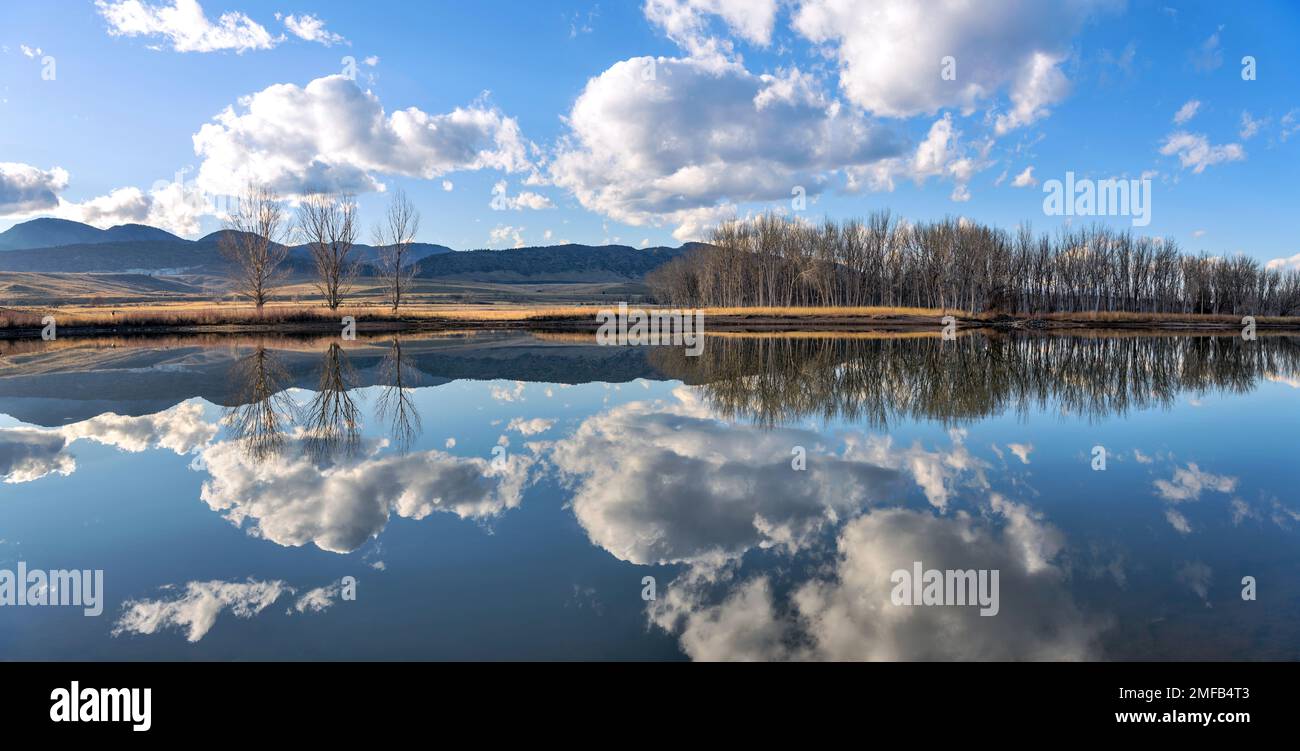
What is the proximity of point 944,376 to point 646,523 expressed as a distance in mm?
18392

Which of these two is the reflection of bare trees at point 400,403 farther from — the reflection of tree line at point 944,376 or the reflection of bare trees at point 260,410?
the reflection of tree line at point 944,376

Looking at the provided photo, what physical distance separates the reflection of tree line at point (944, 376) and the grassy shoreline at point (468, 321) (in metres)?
22.2

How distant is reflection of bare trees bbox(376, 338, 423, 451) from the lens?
45.1 feet

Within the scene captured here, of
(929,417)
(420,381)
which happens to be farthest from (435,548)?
(420,381)

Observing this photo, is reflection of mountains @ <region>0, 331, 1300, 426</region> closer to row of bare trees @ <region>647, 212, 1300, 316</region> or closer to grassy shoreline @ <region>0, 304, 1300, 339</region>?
grassy shoreline @ <region>0, 304, 1300, 339</region>

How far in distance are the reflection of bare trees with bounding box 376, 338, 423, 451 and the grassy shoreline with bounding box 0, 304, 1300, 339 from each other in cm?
2792

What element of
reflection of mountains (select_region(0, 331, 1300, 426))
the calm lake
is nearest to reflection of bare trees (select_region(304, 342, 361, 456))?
the calm lake

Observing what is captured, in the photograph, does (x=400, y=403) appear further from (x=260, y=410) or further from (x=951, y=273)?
(x=951, y=273)

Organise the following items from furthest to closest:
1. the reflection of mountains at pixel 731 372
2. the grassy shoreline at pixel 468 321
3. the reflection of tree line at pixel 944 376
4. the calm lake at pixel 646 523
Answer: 1. the grassy shoreline at pixel 468 321
2. the reflection of mountains at pixel 731 372
3. the reflection of tree line at pixel 944 376
4. the calm lake at pixel 646 523

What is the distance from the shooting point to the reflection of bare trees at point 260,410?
12.8 m

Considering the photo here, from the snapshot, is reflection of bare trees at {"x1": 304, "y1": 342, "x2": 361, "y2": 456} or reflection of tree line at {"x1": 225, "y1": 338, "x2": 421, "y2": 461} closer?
reflection of bare trees at {"x1": 304, "y1": 342, "x2": 361, "y2": 456}

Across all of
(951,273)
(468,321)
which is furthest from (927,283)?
(468,321)

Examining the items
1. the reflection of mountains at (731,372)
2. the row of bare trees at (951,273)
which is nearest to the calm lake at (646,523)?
the reflection of mountains at (731,372)
